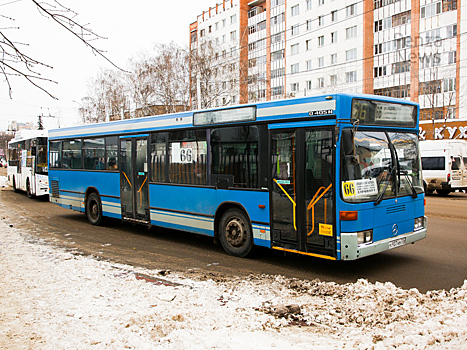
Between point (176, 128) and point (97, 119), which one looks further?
point (97, 119)

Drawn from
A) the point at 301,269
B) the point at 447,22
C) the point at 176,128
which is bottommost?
the point at 301,269

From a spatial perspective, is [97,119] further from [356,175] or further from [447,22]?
[356,175]

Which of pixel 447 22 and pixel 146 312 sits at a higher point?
pixel 447 22

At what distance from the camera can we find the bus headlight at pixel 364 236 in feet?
20.3

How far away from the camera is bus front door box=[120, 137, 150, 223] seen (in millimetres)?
10305

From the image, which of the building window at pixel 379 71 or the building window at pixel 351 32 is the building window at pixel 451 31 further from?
the building window at pixel 351 32

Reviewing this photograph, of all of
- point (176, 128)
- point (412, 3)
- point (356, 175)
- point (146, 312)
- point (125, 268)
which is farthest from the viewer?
point (412, 3)

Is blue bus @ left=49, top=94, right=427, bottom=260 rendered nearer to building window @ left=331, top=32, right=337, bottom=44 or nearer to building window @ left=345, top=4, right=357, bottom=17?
building window @ left=345, top=4, right=357, bottom=17

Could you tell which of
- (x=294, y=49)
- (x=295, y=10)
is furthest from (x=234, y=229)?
(x=295, y=10)

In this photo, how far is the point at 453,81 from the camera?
39.2 meters

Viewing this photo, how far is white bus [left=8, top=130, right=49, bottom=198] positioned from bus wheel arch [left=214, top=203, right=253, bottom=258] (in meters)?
14.0

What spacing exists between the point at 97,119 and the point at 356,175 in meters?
51.0

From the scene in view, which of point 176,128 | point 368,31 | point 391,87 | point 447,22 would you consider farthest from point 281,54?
point 176,128

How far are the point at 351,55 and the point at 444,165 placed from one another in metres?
28.5
